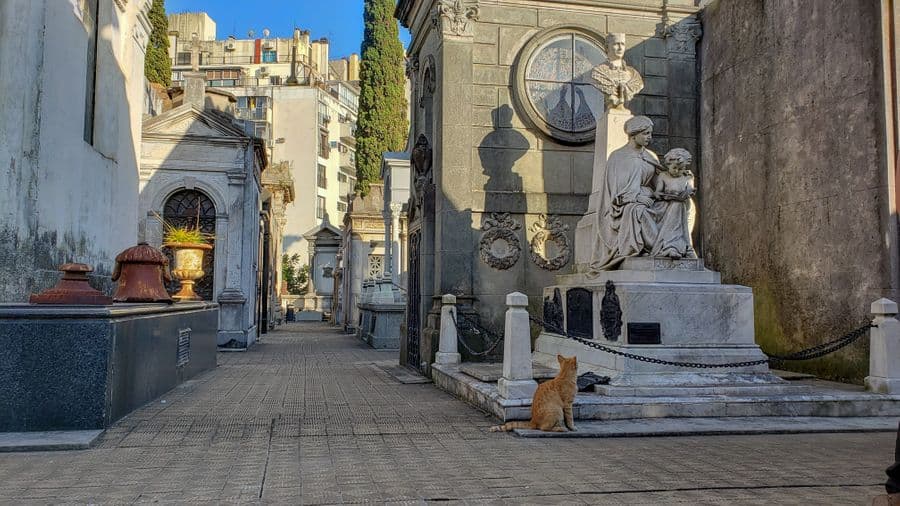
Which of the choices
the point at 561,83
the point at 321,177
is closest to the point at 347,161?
the point at 321,177

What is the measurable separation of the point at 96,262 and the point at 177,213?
11759mm

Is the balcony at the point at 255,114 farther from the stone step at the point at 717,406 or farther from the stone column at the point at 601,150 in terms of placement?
the stone step at the point at 717,406

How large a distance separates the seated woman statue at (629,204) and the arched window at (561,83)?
264 centimetres

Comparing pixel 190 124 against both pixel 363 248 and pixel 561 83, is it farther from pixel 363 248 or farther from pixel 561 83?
pixel 561 83

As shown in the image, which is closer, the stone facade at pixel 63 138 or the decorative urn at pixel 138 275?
the stone facade at pixel 63 138

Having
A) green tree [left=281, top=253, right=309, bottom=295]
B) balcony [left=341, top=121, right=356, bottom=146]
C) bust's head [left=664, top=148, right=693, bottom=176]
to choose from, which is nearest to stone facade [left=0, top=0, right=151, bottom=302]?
bust's head [left=664, top=148, right=693, bottom=176]

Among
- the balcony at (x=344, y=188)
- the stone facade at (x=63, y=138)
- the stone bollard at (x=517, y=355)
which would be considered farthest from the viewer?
the balcony at (x=344, y=188)

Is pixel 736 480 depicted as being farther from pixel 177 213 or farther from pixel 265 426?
pixel 177 213

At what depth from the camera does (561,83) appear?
37.9 feet

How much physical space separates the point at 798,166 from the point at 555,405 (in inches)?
220

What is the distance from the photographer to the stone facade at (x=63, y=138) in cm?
638

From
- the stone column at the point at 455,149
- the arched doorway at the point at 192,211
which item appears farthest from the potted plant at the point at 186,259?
the arched doorway at the point at 192,211

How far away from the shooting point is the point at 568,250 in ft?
36.8

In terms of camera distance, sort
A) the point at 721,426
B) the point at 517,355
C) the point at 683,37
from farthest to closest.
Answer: the point at 683,37 → the point at 517,355 → the point at 721,426
